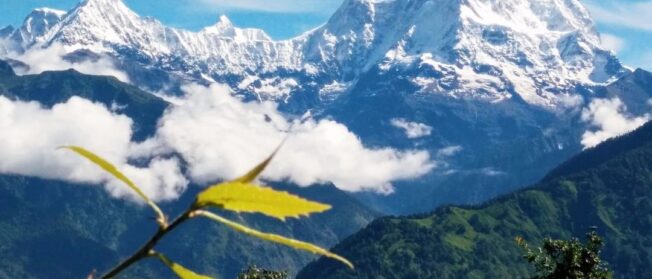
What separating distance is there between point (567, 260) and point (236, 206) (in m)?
61.0

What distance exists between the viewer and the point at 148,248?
342 cm

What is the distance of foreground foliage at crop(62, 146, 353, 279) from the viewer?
3301mm

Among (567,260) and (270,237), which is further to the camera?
(567,260)

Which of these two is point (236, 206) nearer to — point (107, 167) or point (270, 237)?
point (270, 237)

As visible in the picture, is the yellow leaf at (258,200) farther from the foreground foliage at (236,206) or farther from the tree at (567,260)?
the tree at (567,260)

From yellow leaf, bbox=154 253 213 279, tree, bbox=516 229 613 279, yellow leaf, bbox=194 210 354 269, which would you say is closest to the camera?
yellow leaf, bbox=194 210 354 269

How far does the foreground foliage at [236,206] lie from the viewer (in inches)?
130

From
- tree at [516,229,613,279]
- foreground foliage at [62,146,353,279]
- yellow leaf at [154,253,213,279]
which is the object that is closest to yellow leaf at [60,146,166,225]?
foreground foliage at [62,146,353,279]

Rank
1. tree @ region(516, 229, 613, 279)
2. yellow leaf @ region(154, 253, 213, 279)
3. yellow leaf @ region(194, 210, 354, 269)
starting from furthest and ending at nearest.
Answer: tree @ region(516, 229, 613, 279), yellow leaf @ region(154, 253, 213, 279), yellow leaf @ region(194, 210, 354, 269)

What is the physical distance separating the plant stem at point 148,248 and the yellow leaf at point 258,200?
119 millimetres

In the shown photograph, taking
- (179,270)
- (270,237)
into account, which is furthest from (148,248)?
(270,237)

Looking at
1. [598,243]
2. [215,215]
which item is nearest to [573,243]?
[598,243]

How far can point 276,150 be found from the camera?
3168mm

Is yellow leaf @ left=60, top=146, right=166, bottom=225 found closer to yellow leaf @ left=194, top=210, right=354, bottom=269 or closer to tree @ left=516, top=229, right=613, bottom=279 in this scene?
yellow leaf @ left=194, top=210, right=354, bottom=269
